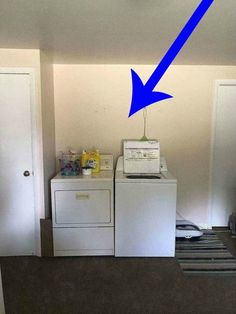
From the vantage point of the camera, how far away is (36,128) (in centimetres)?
247

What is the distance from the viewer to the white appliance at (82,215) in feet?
8.25

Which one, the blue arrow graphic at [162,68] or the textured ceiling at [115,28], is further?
the textured ceiling at [115,28]

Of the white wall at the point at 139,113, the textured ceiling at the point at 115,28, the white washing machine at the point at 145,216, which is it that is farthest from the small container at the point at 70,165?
the textured ceiling at the point at 115,28

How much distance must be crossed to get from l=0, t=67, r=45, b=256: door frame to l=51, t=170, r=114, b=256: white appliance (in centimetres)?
16

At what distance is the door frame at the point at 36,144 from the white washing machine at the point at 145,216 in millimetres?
785

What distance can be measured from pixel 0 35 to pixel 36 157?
111cm

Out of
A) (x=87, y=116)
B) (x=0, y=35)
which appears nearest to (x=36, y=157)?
(x=87, y=116)

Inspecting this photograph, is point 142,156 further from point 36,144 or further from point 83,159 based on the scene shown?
point 36,144

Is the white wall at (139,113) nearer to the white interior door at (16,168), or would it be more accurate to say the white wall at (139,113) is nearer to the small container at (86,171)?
the small container at (86,171)

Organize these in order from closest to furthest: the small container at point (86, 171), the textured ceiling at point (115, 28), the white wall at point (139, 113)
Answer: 1. the textured ceiling at point (115, 28)
2. the small container at point (86, 171)
3. the white wall at point (139, 113)

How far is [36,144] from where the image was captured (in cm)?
249

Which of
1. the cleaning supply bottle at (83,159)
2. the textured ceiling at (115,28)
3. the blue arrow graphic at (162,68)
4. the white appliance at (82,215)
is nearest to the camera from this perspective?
the blue arrow graphic at (162,68)

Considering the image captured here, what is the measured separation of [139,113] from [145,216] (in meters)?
1.28

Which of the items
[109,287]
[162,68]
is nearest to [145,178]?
[109,287]
